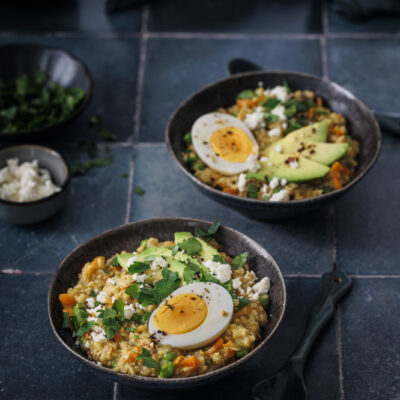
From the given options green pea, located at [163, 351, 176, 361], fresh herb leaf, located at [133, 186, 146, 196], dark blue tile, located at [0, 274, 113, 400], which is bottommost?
dark blue tile, located at [0, 274, 113, 400]

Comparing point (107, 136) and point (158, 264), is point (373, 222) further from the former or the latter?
point (107, 136)

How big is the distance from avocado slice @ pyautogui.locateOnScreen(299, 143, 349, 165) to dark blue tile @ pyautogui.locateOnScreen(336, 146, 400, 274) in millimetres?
434

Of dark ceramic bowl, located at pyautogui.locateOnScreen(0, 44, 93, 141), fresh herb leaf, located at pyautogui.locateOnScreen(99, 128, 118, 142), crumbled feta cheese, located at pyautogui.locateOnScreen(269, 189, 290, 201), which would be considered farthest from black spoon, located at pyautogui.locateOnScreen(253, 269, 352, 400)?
dark ceramic bowl, located at pyautogui.locateOnScreen(0, 44, 93, 141)

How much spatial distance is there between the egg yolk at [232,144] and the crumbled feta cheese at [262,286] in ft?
2.46

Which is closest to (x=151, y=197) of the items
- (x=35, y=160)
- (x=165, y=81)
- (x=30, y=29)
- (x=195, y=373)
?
(x=35, y=160)

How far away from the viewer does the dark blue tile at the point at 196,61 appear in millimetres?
4266

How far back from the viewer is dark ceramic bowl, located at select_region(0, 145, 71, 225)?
329 centimetres

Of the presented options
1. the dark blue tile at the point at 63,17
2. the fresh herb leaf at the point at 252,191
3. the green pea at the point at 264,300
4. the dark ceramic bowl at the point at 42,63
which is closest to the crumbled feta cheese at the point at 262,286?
the green pea at the point at 264,300

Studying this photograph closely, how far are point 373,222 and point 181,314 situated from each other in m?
1.45

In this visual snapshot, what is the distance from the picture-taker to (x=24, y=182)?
3.40 m

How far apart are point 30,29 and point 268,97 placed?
217cm

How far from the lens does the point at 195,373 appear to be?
8.06 ft

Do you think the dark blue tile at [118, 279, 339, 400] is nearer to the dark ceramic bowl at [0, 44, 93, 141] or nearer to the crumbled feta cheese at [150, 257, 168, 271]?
the crumbled feta cheese at [150, 257, 168, 271]

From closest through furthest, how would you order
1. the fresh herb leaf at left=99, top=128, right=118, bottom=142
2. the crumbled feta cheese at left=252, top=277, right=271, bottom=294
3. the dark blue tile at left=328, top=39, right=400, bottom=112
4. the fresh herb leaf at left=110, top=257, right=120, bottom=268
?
the crumbled feta cheese at left=252, top=277, right=271, bottom=294
the fresh herb leaf at left=110, top=257, right=120, bottom=268
the fresh herb leaf at left=99, top=128, right=118, bottom=142
the dark blue tile at left=328, top=39, right=400, bottom=112
